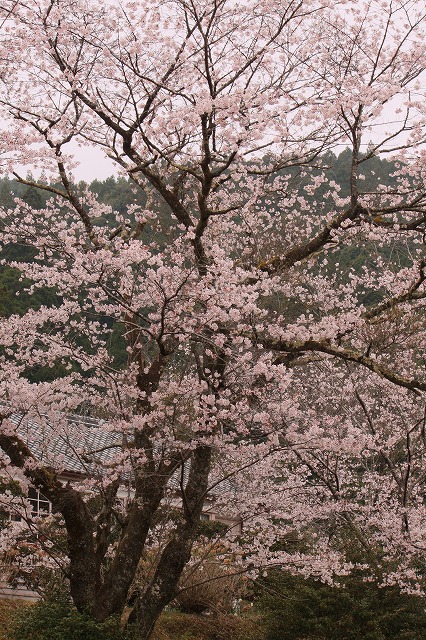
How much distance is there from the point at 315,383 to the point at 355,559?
4.31 metres

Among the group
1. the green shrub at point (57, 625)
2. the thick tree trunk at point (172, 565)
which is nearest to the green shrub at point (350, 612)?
the thick tree trunk at point (172, 565)

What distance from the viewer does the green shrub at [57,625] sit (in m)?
6.36

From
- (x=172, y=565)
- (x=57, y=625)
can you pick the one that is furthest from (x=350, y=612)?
Answer: (x=57, y=625)

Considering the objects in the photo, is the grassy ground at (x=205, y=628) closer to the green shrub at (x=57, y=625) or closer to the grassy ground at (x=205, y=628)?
the grassy ground at (x=205, y=628)

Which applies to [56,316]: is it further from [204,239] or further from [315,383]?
[315,383]

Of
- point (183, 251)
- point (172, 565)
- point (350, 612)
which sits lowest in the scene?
point (172, 565)

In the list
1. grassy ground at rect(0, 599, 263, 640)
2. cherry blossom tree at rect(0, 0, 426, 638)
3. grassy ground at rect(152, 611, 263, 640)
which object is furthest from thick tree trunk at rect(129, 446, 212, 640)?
grassy ground at rect(152, 611, 263, 640)

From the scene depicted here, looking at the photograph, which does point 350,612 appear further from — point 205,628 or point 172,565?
point 172,565

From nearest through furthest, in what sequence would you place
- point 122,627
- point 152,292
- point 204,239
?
point 152,292 < point 122,627 < point 204,239

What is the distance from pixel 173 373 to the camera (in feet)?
28.9

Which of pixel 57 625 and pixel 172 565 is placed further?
pixel 172 565

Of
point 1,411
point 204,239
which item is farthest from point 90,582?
point 204,239

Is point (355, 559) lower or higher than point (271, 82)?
lower

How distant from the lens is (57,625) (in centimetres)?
665
